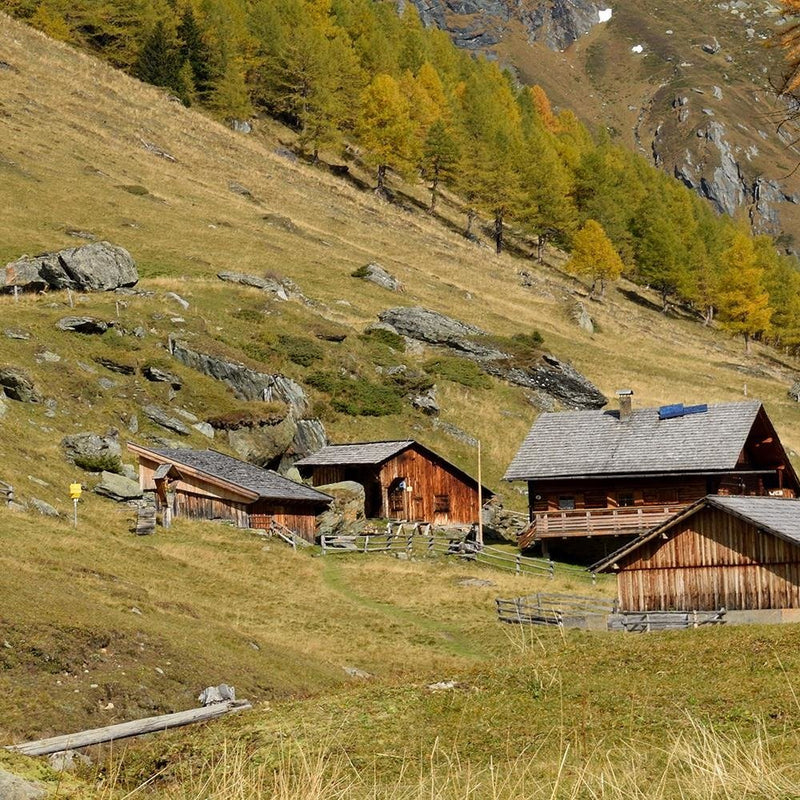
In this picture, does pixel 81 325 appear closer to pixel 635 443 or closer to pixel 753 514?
pixel 635 443

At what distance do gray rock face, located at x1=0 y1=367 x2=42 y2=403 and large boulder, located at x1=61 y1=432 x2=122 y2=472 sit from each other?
3.67 meters

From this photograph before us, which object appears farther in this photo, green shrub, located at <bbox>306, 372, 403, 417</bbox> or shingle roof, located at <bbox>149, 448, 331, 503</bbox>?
green shrub, located at <bbox>306, 372, 403, 417</bbox>

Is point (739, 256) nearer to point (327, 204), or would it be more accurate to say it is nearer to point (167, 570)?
point (327, 204)

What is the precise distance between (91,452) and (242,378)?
15.1m

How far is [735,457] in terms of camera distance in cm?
5075

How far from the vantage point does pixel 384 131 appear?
123938mm

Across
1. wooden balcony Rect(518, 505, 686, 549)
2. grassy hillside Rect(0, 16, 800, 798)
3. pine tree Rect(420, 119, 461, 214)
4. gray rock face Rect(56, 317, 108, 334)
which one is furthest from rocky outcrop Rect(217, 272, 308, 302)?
pine tree Rect(420, 119, 461, 214)

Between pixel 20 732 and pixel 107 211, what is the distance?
2909 inches

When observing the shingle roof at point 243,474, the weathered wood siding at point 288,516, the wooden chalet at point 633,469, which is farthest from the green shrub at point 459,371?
the weathered wood siding at point 288,516

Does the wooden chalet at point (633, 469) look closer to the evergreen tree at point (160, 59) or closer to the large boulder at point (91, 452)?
the large boulder at point (91, 452)

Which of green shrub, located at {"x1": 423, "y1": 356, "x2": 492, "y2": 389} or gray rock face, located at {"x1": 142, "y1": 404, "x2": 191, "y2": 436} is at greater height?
green shrub, located at {"x1": 423, "y1": 356, "x2": 492, "y2": 389}

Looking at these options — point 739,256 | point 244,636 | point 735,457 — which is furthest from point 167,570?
point 739,256

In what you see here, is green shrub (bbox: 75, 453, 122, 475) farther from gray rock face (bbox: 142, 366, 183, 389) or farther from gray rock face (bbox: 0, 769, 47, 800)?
gray rock face (bbox: 0, 769, 47, 800)

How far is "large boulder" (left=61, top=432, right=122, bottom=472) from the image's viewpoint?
48969 millimetres
